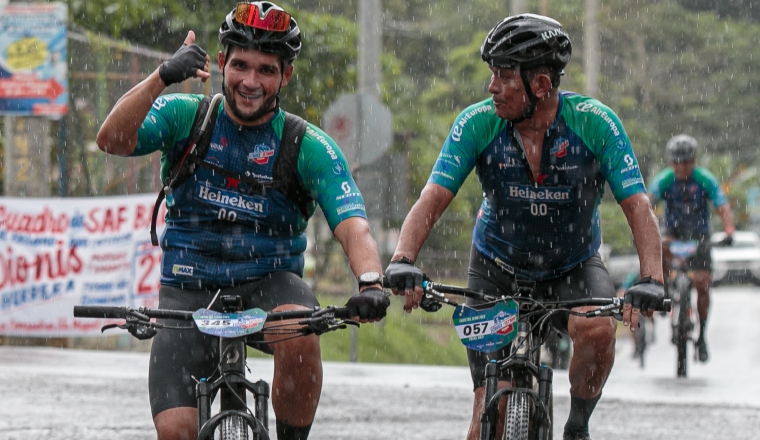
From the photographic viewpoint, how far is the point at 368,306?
4.48m

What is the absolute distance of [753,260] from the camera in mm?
44844

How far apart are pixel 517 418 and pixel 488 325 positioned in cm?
42

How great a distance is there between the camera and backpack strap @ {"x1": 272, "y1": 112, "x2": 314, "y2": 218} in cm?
507

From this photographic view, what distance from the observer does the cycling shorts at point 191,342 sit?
471 cm

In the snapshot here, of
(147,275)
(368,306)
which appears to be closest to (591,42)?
(147,275)

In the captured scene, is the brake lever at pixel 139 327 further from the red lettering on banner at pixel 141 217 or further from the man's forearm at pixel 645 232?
the red lettering on banner at pixel 141 217

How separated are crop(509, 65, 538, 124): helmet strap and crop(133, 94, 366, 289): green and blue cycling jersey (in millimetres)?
904

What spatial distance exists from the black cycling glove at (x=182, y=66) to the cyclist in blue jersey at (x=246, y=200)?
0.03 ft

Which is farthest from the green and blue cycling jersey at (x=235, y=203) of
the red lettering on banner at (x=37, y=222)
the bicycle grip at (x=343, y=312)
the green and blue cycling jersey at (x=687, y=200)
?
the green and blue cycling jersey at (x=687, y=200)

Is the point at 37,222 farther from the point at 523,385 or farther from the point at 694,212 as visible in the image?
the point at 523,385

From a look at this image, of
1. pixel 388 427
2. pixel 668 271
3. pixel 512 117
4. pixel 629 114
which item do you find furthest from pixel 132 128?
pixel 629 114

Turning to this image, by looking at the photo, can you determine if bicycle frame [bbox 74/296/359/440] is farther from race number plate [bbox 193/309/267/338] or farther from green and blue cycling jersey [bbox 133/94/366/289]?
green and blue cycling jersey [bbox 133/94/366/289]

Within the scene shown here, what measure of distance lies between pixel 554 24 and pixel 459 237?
88.5ft

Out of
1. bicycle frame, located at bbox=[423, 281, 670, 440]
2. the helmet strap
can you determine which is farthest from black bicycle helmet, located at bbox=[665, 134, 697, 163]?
bicycle frame, located at bbox=[423, 281, 670, 440]
